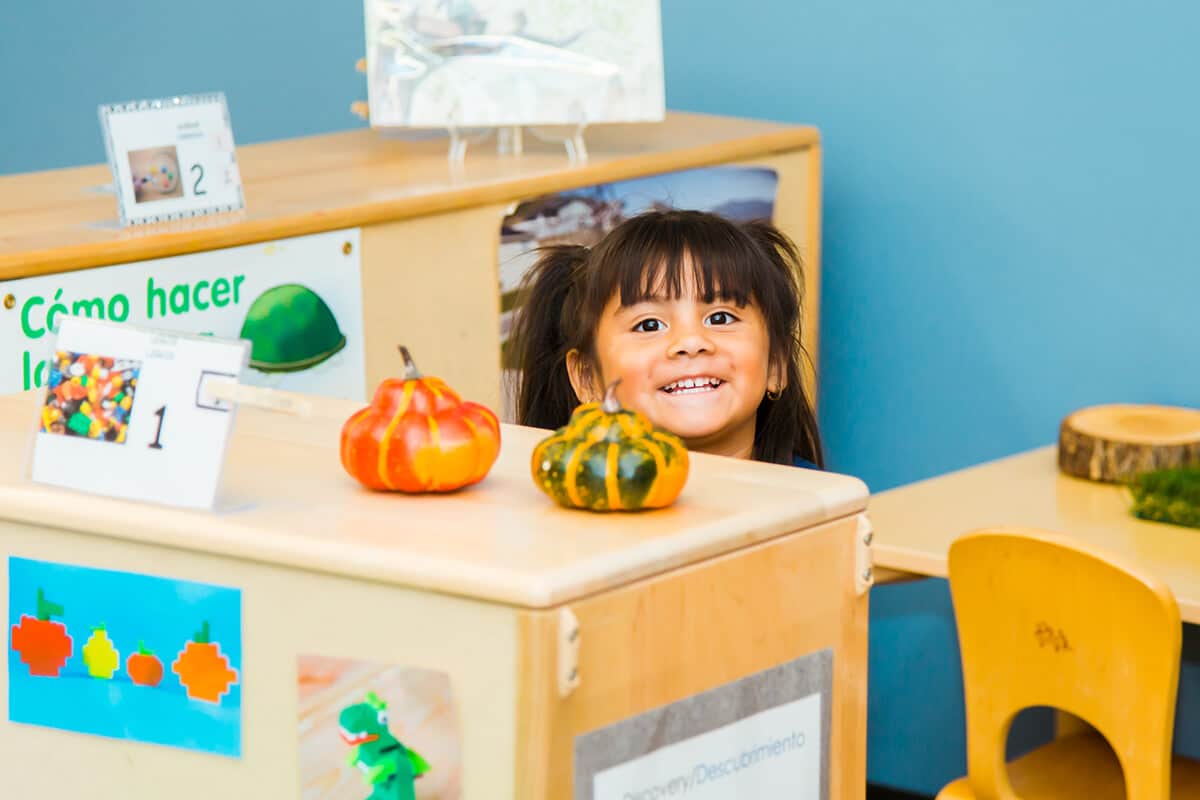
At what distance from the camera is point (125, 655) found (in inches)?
51.9

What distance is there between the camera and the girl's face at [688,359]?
6.59ft

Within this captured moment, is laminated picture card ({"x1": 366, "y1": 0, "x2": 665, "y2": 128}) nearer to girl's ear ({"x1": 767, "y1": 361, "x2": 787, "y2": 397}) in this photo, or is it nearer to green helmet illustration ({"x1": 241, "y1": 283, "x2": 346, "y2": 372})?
green helmet illustration ({"x1": 241, "y1": 283, "x2": 346, "y2": 372})

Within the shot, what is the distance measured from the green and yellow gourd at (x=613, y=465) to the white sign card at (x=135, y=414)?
0.74 feet

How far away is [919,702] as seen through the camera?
11.3 ft

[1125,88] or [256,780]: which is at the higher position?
[1125,88]

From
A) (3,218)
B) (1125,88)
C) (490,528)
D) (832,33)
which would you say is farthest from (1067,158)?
(490,528)

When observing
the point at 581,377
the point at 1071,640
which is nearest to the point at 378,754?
the point at 581,377

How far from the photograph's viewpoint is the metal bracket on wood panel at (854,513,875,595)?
1.34m

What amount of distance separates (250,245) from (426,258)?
301 millimetres

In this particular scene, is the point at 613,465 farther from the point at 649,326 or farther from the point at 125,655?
the point at 649,326

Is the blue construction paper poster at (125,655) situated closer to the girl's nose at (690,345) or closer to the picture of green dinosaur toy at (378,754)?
the picture of green dinosaur toy at (378,754)

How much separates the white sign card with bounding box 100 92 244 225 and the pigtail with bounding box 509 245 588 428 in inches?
20.1

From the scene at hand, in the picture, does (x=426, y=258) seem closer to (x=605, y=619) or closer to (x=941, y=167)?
(x=941, y=167)

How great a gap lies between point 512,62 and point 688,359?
1076 mm
